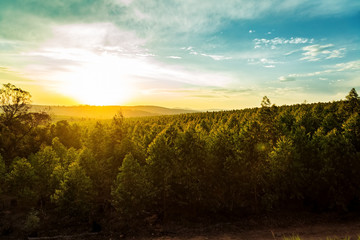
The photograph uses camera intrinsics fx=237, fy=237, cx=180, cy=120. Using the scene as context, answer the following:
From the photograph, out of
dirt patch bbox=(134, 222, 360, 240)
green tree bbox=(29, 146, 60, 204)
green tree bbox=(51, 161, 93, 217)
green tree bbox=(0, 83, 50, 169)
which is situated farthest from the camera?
green tree bbox=(0, 83, 50, 169)

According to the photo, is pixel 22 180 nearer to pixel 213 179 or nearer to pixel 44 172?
pixel 44 172

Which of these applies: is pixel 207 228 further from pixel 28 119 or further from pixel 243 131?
pixel 28 119

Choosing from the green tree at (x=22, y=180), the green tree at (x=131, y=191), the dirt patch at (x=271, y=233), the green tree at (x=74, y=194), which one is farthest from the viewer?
the green tree at (x=22, y=180)

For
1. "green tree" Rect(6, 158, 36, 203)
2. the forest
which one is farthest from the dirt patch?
"green tree" Rect(6, 158, 36, 203)

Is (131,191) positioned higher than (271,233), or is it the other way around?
(131,191)

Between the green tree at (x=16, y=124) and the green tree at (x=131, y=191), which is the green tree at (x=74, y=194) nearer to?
the green tree at (x=131, y=191)

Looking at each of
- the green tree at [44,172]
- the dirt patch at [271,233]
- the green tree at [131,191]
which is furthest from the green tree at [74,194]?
the dirt patch at [271,233]

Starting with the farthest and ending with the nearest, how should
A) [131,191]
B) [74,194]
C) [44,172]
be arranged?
[44,172] < [74,194] < [131,191]

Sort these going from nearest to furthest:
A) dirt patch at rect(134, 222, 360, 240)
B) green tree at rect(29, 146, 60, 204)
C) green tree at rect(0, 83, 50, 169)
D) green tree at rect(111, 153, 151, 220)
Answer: dirt patch at rect(134, 222, 360, 240) → green tree at rect(111, 153, 151, 220) → green tree at rect(29, 146, 60, 204) → green tree at rect(0, 83, 50, 169)

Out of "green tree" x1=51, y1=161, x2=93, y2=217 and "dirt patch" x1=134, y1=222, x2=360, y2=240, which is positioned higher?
"green tree" x1=51, y1=161, x2=93, y2=217

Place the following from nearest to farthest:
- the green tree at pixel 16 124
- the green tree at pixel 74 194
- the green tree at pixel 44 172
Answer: the green tree at pixel 74 194
the green tree at pixel 44 172
the green tree at pixel 16 124

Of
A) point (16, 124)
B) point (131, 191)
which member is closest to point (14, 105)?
point (16, 124)

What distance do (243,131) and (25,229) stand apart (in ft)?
112

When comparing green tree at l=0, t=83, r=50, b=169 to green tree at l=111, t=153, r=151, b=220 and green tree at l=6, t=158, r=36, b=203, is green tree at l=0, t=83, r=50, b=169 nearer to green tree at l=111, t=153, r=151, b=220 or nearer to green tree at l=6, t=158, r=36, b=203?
green tree at l=6, t=158, r=36, b=203
